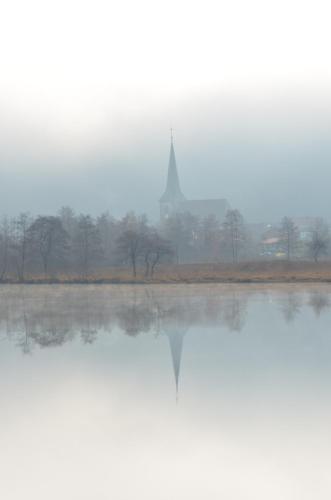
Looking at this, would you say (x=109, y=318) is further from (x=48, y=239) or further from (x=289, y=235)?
(x=289, y=235)

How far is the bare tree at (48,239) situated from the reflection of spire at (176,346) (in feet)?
214

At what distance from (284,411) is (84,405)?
388 centimetres

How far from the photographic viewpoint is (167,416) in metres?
9.95

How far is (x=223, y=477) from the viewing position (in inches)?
291

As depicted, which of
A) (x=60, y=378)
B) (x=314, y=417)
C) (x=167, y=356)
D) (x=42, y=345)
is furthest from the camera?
(x=42, y=345)

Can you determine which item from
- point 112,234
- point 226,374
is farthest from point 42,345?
point 112,234

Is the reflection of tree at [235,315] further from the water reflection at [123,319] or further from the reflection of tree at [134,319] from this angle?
the reflection of tree at [134,319]

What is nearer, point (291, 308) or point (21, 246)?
point (291, 308)

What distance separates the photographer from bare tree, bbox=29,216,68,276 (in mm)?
84812

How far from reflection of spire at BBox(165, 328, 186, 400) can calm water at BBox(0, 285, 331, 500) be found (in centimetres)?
4

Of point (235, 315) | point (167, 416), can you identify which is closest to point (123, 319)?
point (235, 315)

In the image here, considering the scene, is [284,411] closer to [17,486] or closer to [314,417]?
[314,417]

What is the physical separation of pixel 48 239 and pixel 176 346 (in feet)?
228

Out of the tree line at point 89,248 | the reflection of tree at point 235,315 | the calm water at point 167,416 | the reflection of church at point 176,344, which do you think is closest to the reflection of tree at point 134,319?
the reflection of church at point 176,344
